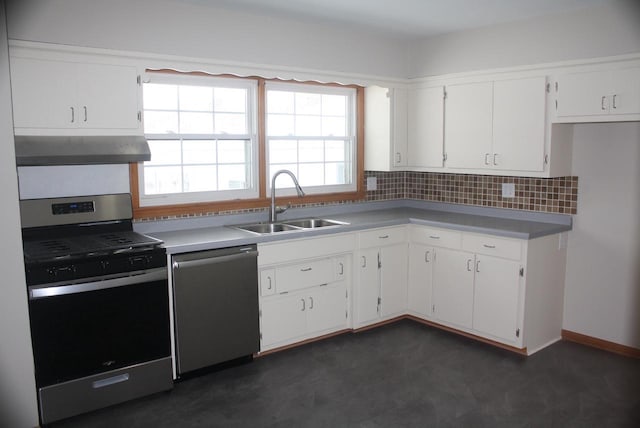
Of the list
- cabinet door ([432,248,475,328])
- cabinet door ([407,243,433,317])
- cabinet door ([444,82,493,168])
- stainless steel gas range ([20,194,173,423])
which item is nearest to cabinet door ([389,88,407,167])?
cabinet door ([444,82,493,168])

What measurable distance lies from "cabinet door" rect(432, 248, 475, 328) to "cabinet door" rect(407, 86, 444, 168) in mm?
851

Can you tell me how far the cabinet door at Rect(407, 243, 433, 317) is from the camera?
4184 mm

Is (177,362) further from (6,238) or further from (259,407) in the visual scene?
(6,238)

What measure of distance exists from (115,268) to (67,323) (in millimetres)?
360

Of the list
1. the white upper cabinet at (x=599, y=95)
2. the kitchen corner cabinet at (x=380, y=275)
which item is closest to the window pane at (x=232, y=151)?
the kitchen corner cabinet at (x=380, y=275)

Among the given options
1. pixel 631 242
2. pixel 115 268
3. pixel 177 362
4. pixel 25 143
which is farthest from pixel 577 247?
pixel 25 143

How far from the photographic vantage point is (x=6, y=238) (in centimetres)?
246

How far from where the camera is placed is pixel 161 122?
3.64 m

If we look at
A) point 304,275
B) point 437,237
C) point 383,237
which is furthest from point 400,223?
point 304,275

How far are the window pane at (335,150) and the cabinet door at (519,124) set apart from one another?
128cm

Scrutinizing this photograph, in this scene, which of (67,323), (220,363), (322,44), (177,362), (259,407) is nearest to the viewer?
(67,323)

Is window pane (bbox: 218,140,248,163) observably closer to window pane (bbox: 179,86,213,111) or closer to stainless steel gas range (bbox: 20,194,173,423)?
window pane (bbox: 179,86,213,111)

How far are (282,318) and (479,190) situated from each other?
1.99m

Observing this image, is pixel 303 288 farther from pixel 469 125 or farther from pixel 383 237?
pixel 469 125
